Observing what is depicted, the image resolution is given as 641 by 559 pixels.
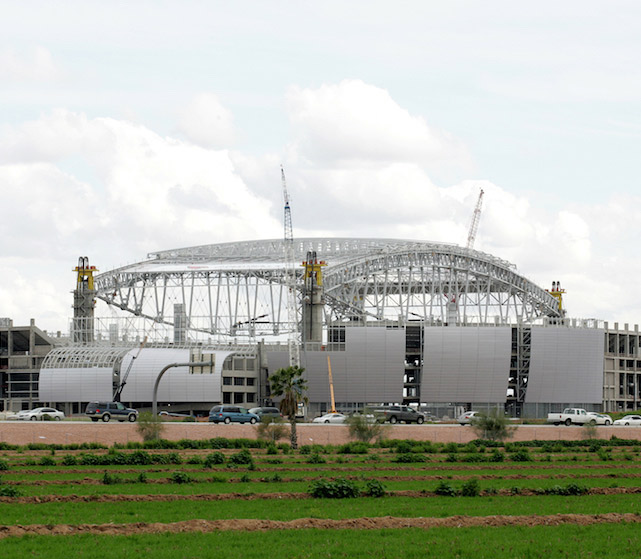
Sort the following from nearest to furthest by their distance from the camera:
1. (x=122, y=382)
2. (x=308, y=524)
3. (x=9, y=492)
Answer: (x=308, y=524)
(x=9, y=492)
(x=122, y=382)

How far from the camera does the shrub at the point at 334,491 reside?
1497 inches

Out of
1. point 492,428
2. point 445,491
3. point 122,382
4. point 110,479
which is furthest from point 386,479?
point 122,382

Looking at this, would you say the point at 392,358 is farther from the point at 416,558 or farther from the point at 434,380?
the point at 416,558

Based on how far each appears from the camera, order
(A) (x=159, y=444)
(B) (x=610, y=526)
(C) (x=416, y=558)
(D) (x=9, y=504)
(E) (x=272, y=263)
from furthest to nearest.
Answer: (E) (x=272, y=263) → (A) (x=159, y=444) → (D) (x=9, y=504) → (B) (x=610, y=526) → (C) (x=416, y=558)

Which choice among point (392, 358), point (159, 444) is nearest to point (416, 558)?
point (159, 444)

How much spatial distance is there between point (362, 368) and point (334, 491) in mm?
103512

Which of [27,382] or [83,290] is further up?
[83,290]

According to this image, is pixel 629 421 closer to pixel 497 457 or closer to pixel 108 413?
pixel 497 457

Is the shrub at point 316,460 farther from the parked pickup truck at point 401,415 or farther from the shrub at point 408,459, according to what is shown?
the parked pickup truck at point 401,415

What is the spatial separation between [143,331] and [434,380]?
39268 millimetres

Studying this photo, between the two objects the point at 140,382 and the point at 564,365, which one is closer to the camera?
the point at 140,382

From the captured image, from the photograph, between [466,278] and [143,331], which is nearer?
[143,331]

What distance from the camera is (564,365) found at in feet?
490

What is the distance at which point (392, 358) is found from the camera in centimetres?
14100
